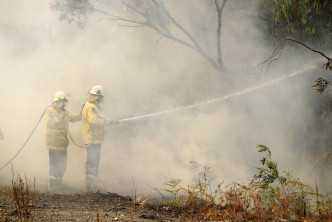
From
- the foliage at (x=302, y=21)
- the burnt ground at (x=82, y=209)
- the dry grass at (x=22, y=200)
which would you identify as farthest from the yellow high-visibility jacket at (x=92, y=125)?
the foliage at (x=302, y=21)

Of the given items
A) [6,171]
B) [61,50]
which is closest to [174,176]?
[6,171]

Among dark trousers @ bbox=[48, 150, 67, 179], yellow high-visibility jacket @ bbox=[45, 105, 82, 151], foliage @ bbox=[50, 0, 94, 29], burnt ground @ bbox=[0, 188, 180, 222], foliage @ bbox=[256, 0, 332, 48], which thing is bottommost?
burnt ground @ bbox=[0, 188, 180, 222]

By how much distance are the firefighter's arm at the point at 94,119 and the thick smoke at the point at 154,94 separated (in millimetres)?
1289

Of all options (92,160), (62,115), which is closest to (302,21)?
(92,160)

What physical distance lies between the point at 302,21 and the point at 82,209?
5.41 meters

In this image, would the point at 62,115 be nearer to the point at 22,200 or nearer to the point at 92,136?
the point at 92,136

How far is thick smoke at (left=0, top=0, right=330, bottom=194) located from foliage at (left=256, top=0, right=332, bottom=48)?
0.82 m

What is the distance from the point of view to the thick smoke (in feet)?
30.9

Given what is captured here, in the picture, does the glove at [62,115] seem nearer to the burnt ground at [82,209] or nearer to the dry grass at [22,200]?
the burnt ground at [82,209]

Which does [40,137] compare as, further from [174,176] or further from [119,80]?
[174,176]

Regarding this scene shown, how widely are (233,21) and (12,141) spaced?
7309 millimetres

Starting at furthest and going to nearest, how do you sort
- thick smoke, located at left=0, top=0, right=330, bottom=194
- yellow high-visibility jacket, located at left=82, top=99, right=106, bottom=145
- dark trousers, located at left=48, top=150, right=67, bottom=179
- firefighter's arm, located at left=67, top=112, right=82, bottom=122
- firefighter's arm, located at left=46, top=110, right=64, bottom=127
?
thick smoke, located at left=0, top=0, right=330, bottom=194 → firefighter's arm, located at left=67, top=112, right=82, bottom=122 → firefighter's arm, located at left=46, top=110, right=64, bottom=127 → dark trousers, located at left=48, top=150, right=67, bottom=179 → yellow high-visibility jacket, located at left=82, top=99, right=106, bottom=145

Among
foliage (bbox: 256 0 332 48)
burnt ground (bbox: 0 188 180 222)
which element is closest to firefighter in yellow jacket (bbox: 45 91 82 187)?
burnt ground (bbox: 0 188 180 222)

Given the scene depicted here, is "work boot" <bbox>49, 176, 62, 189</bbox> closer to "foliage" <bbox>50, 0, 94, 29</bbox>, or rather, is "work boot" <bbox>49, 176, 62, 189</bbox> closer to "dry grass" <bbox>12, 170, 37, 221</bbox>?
"dry grass" <bbox>12, 170, 37, 221</bbox>
